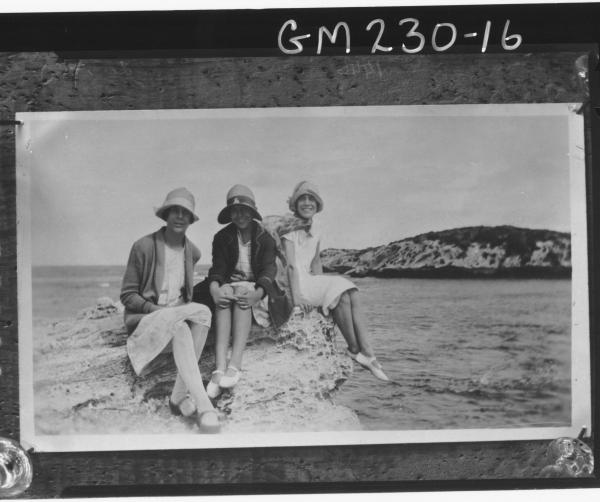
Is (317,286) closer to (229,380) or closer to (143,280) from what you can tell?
(229,380)

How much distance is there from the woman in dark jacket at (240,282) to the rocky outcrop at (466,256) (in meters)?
0.17

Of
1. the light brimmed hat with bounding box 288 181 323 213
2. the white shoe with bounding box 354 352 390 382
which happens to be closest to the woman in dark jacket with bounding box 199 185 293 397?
the light brimmed hat with bounding box 288 181 323 213

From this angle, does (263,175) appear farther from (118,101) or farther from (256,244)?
(118,101)

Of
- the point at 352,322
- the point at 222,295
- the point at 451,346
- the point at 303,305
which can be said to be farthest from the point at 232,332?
the point at 451,346

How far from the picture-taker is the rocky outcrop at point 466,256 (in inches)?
70.2

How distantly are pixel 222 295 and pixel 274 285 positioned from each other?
0.14 meters

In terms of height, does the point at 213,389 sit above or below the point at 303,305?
→ below

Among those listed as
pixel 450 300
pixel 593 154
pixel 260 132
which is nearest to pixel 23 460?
pixel 260 132

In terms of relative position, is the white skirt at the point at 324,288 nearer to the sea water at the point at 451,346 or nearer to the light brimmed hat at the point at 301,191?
the sea water at the point at 451,346

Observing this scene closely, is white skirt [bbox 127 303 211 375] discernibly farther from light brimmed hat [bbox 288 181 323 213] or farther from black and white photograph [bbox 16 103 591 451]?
light brimmed hat [bbox 288 181 323 213]

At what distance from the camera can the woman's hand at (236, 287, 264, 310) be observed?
1767mm

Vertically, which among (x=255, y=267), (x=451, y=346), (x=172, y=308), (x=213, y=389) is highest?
(x=255, y=267)

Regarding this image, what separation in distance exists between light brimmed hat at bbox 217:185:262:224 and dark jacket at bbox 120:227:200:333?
5.9 inches

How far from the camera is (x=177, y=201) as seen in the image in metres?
1.76
